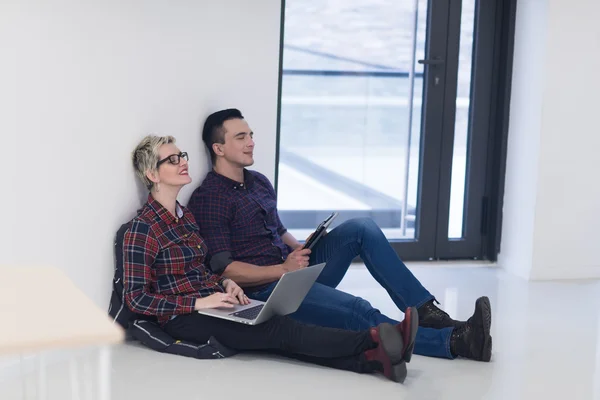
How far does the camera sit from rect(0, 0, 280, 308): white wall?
121 inches

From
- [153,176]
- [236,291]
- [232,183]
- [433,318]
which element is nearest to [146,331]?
[236,291]

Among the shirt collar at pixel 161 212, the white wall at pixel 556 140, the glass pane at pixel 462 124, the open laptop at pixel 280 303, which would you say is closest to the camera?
the open laptop at pixel 280 303

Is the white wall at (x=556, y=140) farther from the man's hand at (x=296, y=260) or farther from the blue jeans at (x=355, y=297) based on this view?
the man's hand at (x=296, y=260)

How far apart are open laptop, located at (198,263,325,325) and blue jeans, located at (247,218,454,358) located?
0.17m

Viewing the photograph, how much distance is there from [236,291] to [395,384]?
2.43ft

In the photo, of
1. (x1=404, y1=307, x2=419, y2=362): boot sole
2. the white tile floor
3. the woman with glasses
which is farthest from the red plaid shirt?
(x1=404, y1=307, x2=419, y2=362): boot sole

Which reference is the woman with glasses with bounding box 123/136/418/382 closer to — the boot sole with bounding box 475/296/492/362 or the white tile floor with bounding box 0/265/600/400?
the white tile floor with bounding box 0/265/600/400

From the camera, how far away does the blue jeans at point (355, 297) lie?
3.67m

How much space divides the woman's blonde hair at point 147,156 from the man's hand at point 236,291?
49 centimetres

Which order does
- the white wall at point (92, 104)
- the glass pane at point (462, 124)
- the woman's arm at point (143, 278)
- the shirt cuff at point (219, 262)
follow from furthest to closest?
the glass pane at point (462, 124) → the shirt cuff at point (219, 262) → the woman's arm at point (143, 278) → the white wall at point (92, 104)

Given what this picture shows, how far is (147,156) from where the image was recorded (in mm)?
3621

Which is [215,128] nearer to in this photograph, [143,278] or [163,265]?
[163,265]

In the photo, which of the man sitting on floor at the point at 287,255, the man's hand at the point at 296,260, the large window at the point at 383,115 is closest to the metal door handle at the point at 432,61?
the large window at the point at 383,115

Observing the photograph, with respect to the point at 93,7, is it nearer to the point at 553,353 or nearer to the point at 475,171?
the point at 553,353
